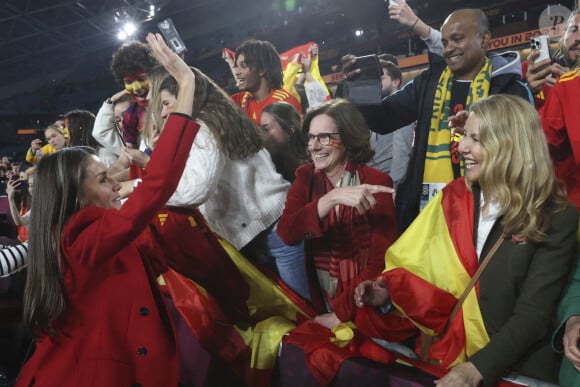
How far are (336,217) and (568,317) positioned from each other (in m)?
0.97

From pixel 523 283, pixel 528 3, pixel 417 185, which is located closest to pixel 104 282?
pixel 523 283

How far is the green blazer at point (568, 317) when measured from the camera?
1361 millimetres

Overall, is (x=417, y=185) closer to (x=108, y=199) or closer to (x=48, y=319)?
(x=108, y=199)

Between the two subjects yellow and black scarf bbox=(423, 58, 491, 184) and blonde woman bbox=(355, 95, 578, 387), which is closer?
blonde woman bbox=(355, 95, 578, 387)

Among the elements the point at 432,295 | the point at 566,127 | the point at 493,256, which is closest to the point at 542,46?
the point at 566,127

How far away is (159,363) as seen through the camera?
Result: 1585 mm

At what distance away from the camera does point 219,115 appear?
2.34m

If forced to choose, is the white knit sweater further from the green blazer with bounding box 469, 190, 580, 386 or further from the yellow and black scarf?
the green blazer with bounding box 469, 190, 580, 386

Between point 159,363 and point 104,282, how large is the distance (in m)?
0.29

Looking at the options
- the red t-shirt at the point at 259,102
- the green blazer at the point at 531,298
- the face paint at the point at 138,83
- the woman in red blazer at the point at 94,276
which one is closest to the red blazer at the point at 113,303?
the woman in red blazer at the point at 94,276

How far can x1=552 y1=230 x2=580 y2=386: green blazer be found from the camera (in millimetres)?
1361

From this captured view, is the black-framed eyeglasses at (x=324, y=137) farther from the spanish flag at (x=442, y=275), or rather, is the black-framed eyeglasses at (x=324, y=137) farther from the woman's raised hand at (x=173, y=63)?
the woman's raised hand at (x=173, y=63)

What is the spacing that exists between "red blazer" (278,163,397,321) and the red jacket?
62 cm

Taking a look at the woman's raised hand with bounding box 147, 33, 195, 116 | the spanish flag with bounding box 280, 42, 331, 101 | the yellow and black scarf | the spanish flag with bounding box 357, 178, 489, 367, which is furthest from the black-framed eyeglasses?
the spanish flag with bounding box 280, 42, 331, 101
